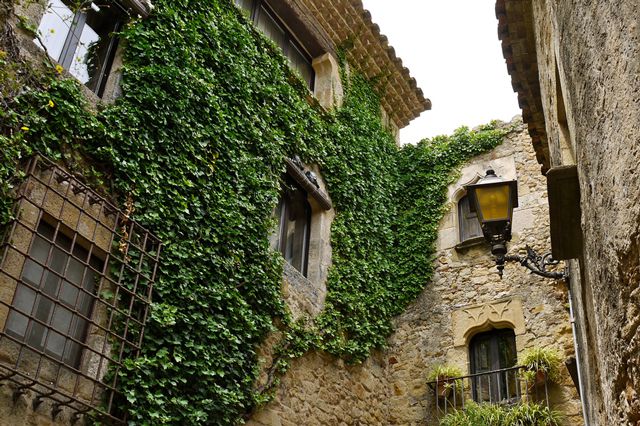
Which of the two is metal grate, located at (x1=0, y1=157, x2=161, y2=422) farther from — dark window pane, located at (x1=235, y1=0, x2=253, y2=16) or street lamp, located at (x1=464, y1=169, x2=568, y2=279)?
dark window pane, located at (x1=235, y1=0, x2=253, y2=16)

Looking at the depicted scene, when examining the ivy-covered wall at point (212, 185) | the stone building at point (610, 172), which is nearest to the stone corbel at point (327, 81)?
the ivy-covered wall at point (212, 185)

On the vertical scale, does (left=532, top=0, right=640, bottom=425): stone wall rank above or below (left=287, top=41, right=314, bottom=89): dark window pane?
below

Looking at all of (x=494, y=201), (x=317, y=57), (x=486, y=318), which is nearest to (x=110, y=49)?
(x=494, y=201)

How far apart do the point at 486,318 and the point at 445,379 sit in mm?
993

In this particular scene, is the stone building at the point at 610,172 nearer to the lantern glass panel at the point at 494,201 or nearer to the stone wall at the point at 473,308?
the lantern glass panel at the point at 494,201

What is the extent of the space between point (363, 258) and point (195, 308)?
3747 millimetres

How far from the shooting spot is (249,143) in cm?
772

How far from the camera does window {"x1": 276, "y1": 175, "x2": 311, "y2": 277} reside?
334 inches

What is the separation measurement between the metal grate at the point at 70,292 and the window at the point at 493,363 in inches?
190

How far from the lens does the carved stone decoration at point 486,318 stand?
351 inches

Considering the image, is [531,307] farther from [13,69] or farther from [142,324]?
[13,69]

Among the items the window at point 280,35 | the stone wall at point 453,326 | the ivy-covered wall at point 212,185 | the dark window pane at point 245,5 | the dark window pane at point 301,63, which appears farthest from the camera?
the dark window pane at point 301,63

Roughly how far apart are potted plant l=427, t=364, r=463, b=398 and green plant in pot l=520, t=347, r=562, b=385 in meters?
0.86

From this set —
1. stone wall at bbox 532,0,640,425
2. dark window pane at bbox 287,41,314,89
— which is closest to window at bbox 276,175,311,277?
dark window pane at bbox 287,41,314,89
